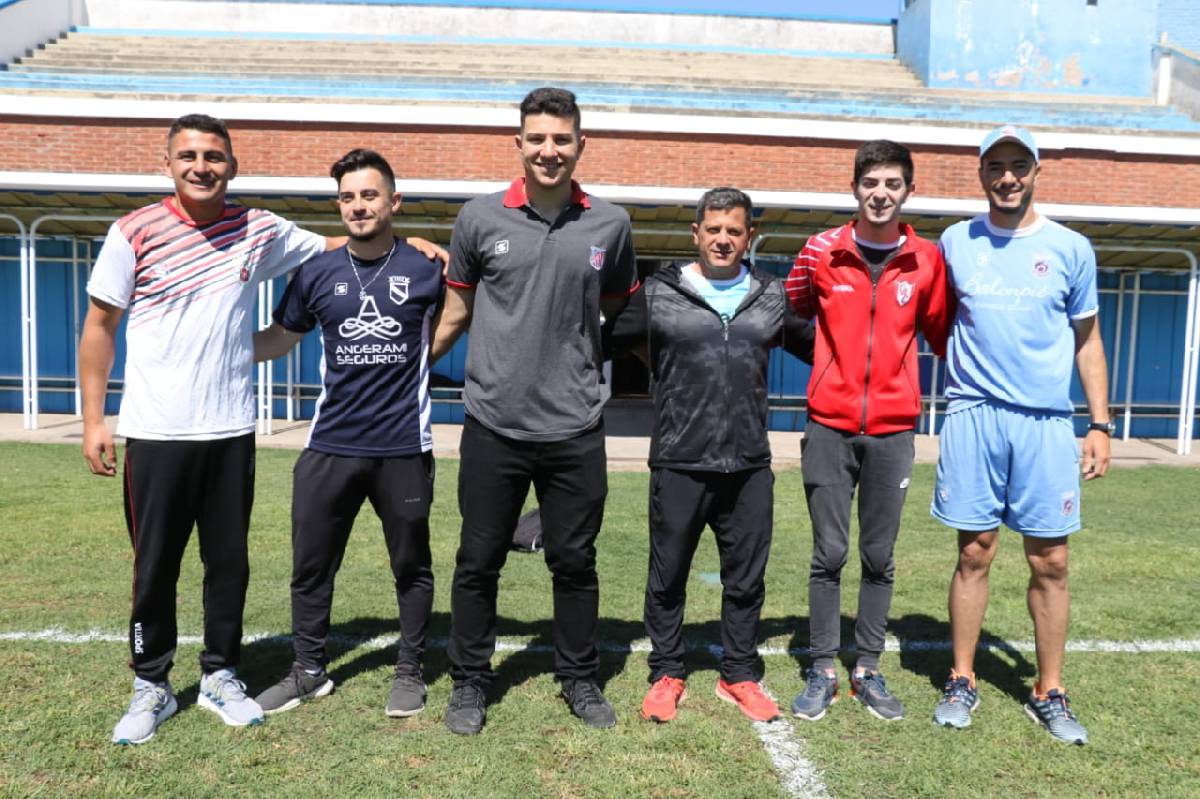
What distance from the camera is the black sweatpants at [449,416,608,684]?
3318 mm

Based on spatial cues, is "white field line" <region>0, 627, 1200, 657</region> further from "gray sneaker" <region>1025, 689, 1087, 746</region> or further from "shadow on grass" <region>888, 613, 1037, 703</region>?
"gray sneaker" <region>1025, 689, 1087, 746</region>

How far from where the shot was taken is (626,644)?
13.9ft

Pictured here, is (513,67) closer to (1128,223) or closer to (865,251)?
(1128,223)

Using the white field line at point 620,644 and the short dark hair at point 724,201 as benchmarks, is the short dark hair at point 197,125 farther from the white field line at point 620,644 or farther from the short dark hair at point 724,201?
the white field line at point 620,644

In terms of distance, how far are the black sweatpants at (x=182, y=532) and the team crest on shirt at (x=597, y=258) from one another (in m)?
1.43

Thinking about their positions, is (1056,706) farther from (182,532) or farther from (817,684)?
(182,532)

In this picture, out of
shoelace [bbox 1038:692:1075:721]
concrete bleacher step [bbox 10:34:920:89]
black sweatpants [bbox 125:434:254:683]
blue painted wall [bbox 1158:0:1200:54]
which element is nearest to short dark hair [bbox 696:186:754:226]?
black sweatpants [bbox 125:434:254:683]

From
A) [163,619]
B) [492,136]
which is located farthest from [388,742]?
[492,136]

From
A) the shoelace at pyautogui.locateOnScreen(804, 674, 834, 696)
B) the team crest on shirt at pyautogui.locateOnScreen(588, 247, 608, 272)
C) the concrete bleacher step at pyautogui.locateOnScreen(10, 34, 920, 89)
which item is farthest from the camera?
the concrete bleacher step at pyautogui.locateOnScreen(10, 34, 920, 89)

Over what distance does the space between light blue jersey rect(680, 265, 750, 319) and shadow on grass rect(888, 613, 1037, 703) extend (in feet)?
6.10

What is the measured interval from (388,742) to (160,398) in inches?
57.2

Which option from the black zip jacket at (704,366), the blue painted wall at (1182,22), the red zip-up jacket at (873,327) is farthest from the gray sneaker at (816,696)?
the blue painted wall at (1182,22)

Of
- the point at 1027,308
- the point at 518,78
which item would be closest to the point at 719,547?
the point at 1027,308

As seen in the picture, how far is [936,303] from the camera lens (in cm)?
347
